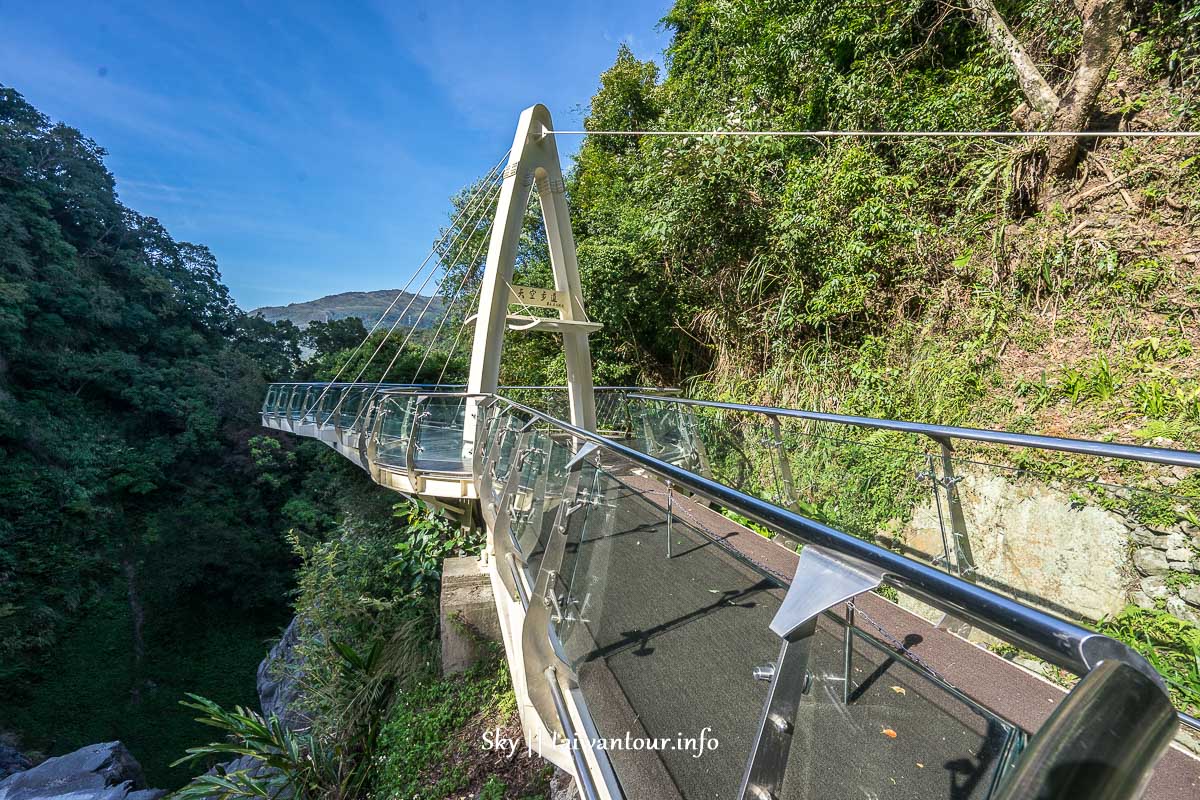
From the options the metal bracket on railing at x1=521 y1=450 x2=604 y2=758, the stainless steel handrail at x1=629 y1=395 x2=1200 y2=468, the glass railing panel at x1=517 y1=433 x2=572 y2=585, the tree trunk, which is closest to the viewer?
the stainless steel handrail at x1=629 y1=395 x2=1200 y2=468

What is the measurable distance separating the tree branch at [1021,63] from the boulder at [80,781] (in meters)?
16.4

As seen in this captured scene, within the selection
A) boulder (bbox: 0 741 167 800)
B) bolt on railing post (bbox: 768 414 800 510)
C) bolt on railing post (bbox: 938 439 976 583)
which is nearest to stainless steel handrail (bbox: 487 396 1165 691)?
bolt on railing post (bbox: 938 439 976 583)

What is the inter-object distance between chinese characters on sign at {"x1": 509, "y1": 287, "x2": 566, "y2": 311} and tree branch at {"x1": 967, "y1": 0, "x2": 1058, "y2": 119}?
6.19 metres

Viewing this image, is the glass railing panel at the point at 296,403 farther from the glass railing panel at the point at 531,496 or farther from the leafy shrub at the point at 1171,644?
the leafy shrub at the point at 1171,644

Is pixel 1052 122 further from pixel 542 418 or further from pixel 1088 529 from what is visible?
pixel 542 418

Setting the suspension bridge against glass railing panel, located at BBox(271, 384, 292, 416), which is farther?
glass railing panel, located at BBox(271, 384, 292, 416)

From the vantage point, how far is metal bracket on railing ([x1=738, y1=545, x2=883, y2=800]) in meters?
0.80

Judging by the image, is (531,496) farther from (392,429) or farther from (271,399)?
(271,399)

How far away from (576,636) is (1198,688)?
2.40 meters

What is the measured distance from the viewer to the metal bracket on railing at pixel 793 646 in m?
0.80

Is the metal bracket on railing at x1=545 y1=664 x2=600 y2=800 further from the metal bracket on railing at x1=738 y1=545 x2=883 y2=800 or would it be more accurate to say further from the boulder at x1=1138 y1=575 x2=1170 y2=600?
the boulder at x1=1138 y1=575 x2=1170 y2=600

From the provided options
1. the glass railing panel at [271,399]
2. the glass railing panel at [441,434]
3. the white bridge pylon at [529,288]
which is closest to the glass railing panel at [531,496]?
the glass railing panel at [441,434]

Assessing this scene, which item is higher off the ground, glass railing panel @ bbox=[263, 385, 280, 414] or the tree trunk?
the tree trunk

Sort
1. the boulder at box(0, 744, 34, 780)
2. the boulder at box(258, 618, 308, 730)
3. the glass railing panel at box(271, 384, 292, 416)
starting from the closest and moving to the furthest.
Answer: the boulder at box(258, 618, 308, 730)
the boulder at box(0, 744, 34, 780)
the glass railing panel at box(271, 384, 292, 416)
